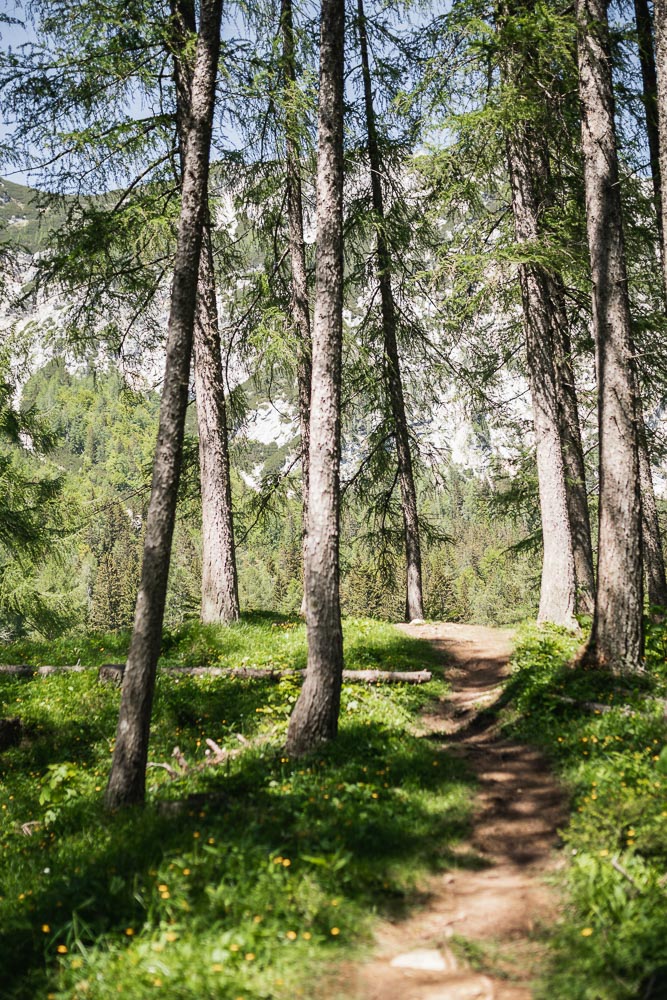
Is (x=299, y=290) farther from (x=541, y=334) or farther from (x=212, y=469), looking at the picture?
(x=541, y=334)

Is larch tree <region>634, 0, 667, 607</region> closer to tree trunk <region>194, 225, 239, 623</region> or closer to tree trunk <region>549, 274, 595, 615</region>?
tree trunk <region>549, 274, 595, 615</region>

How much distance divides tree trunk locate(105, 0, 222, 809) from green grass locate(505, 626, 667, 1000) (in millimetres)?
3877

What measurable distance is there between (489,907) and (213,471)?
9.33m

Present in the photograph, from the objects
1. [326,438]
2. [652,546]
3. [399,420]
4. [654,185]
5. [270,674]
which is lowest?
[270,674]

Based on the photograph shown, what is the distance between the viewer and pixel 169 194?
11914 mm

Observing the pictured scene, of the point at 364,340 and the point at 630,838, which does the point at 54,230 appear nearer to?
the point at 364,340

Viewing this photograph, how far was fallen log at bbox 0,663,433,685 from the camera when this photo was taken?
32.6 feet

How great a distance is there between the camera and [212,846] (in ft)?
16.2

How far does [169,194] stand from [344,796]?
418 inches

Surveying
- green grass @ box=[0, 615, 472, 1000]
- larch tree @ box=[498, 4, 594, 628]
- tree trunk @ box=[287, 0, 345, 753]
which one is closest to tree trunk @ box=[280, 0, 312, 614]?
larch tree @ box=[498, 4, 594, 628]

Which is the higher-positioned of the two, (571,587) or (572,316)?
(572,316)

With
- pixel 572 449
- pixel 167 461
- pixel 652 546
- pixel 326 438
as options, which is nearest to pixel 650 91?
pixel 572 449

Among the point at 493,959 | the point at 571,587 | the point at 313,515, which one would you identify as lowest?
the point at 493,959

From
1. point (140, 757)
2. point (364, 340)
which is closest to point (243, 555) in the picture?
point (364, 340)
